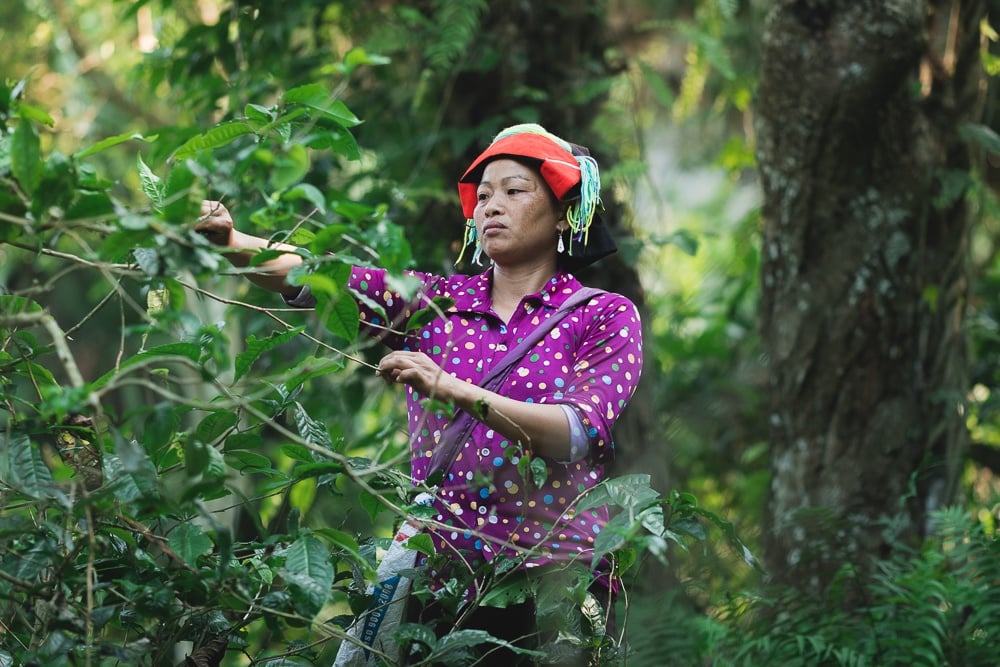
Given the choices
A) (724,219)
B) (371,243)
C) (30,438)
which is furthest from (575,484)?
(724,219)

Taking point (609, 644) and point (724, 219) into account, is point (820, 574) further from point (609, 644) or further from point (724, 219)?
point (724, 219)

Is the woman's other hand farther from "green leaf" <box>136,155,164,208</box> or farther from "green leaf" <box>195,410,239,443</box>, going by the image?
"green leaf" <box>136,155,164,208</box>

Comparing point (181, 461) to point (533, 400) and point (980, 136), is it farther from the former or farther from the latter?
point (980, 136)

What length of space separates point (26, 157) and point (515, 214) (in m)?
1.09

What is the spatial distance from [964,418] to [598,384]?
2023 mm

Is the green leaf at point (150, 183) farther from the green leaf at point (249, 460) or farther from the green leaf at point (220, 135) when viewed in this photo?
the green leaf at point (249, 460)

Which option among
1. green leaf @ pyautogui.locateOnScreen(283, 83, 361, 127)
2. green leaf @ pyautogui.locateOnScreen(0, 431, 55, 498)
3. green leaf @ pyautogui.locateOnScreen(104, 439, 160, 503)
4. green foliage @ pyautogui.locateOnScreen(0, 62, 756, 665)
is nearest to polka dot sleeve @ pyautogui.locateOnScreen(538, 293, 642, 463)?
green foliage @ pyautogui.locateOnScreen(0, 62, 756, 665)

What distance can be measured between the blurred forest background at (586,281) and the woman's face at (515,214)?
35cm

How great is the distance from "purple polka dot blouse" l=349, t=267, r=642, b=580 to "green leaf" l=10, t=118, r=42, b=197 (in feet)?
2.25

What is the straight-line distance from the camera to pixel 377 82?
4727 mm

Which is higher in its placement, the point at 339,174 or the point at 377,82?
the point at 377,82

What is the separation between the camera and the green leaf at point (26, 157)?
5.96ft

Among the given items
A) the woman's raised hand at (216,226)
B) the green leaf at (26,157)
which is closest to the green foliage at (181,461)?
the green leaf at (26,157)

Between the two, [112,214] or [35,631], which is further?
[35,631]
